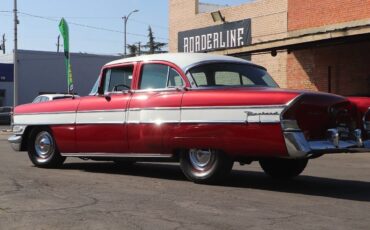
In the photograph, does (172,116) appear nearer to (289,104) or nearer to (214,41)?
(289,104)

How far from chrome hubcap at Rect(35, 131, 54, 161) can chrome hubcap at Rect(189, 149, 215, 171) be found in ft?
10.9

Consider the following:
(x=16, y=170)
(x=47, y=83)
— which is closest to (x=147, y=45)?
(x=47, y=83)

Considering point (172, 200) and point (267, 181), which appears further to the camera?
point (267, 181)

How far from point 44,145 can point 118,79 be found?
2100 millimetres

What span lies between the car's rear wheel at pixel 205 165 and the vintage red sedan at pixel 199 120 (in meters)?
0.01

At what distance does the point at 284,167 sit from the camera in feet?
31.1

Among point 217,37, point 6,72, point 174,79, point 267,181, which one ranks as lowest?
point 267,181

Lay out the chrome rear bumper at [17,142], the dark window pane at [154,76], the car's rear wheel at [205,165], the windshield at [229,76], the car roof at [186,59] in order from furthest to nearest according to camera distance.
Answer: the chrome rear bumper at [17,142]
the dark window pane at [154,76]
the car roof at [186,59]
the windshield at [229,76]
the car's rear wheel at [205,165]

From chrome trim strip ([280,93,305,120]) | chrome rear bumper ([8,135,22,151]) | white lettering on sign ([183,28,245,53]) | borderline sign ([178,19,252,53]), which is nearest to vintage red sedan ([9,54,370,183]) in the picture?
chrome trim strip ([280,93,305,120])

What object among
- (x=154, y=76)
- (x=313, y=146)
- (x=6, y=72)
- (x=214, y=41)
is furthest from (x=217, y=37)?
(x=6, y=72)

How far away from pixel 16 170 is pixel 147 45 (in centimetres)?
8904

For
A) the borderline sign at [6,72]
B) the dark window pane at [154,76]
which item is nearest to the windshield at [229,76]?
the dark window pane at [154,76]

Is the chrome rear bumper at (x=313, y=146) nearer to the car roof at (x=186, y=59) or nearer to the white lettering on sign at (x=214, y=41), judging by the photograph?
the car roof at (x=186, y=59)

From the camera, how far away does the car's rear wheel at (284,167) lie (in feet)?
30.9
